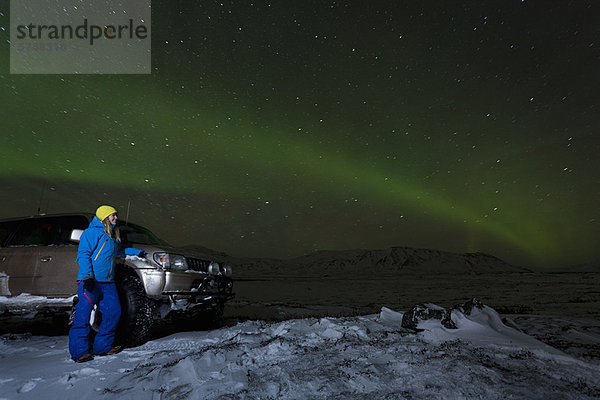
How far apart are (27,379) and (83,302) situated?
79 cm

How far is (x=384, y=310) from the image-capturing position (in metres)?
5.45

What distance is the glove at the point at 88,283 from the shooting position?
3311mm

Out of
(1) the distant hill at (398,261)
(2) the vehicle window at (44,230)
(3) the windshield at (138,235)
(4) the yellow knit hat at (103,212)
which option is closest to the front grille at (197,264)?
(3) the windshield at (138,235)

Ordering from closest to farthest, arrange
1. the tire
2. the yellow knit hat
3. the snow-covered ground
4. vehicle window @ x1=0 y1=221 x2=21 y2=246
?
the snow-covered ground < the yellow knit hat < the tire < vehicle window @ x1=0 y1=221 x2=21 y2=246

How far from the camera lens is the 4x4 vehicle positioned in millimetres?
3977

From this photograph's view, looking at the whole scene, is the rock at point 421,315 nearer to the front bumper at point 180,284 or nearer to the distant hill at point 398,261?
the front bumper at point 180,284

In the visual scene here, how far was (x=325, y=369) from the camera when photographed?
8.96 feet

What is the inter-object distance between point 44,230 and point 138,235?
145cm

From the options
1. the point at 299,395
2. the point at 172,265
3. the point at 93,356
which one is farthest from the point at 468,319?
the point at 93,356

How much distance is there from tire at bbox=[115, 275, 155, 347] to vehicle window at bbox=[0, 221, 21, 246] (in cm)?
271

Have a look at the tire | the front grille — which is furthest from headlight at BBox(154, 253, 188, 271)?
A: the tire

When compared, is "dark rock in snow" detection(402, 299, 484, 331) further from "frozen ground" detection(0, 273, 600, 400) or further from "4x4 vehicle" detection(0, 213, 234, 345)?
"4x4 vehicle" detection(0, 213, 234, 345)

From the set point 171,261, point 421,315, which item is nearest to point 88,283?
point 171,261

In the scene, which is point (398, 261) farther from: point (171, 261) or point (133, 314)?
point (133, 314)
